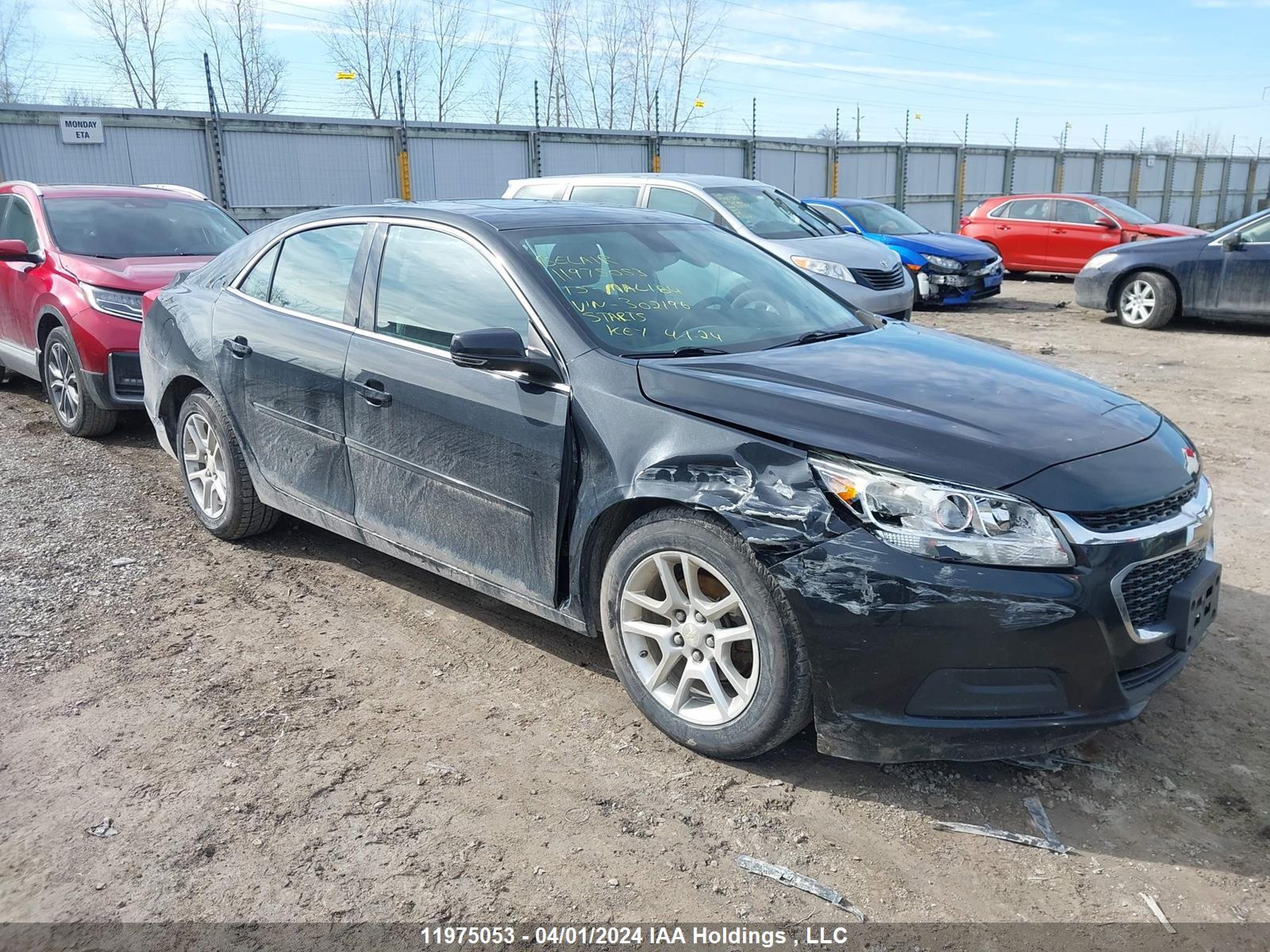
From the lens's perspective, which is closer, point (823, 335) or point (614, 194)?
point (823, 335)

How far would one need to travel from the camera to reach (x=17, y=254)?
730 cm

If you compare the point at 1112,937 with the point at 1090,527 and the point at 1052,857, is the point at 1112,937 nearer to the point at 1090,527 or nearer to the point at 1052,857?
the point at 1052,857

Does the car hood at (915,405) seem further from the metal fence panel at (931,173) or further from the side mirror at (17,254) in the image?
the metal fence panel at (931,173)

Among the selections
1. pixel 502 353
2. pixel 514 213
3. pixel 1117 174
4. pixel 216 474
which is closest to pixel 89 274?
pixel 216 474

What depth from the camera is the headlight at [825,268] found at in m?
9.86

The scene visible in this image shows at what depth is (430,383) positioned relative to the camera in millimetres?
3764

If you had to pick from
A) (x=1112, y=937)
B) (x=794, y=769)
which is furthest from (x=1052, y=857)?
(x=794, y=769)

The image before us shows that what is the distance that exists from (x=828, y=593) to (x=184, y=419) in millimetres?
3704

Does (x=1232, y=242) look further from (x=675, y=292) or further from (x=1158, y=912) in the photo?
(x=1158, y=912)

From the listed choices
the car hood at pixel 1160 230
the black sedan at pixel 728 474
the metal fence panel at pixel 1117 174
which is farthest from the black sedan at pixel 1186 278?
the metal fence panel at pixel 1117 174

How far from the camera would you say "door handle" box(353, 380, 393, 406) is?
392cm

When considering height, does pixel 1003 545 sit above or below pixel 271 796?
above

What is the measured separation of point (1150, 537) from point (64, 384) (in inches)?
274

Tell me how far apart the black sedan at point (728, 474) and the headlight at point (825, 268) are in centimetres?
546
